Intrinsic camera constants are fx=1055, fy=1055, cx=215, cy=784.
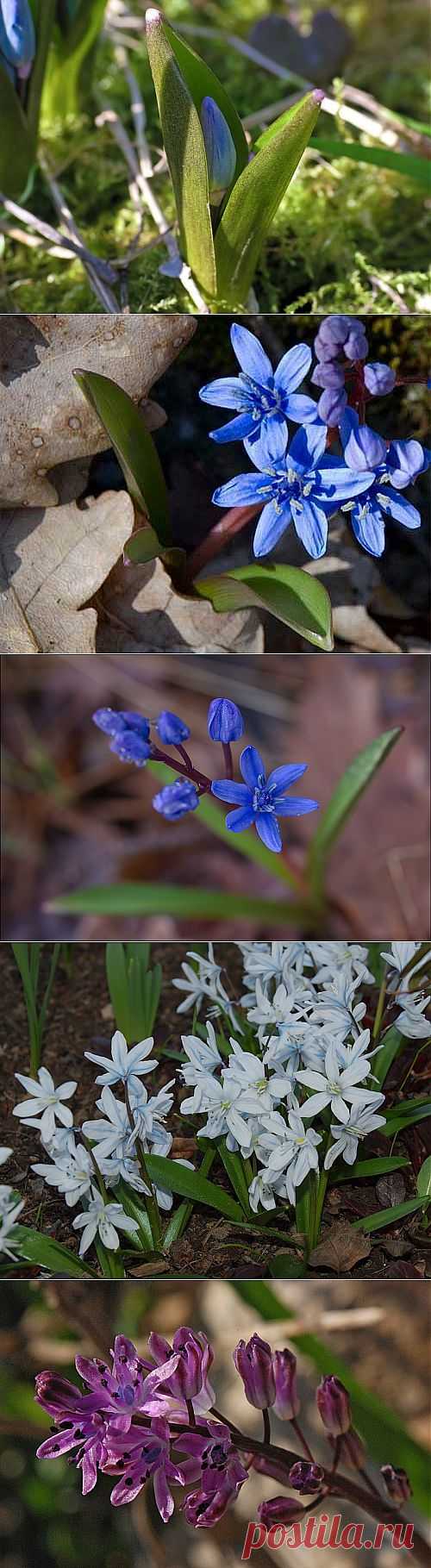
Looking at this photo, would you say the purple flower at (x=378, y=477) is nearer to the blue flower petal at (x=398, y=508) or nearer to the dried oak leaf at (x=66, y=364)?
the blue flower petal at (x=398, y=508)

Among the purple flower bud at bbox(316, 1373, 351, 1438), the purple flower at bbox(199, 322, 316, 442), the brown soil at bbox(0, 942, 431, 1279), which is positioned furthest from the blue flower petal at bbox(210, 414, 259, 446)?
the purple flower bud at bbox(316, 1373, 351, 1438)

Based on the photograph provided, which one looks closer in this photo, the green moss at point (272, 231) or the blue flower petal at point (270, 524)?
the blue flower petal at point (270, 524)

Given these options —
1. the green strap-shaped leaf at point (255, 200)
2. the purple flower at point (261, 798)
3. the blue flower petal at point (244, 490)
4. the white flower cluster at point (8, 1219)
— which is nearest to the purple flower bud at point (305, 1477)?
the white flower cluster at point (8, 1219)

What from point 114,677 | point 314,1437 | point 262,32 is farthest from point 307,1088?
point 262,32

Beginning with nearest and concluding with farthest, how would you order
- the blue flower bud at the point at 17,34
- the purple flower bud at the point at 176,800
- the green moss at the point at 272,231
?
1. the purple flower bud at the point at 176,800
2. the blue flower bud at the point at 17,34
3. the green moss at the point at 272,231

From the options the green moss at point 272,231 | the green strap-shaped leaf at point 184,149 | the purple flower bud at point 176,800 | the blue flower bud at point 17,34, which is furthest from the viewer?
the green moss at point 272,231

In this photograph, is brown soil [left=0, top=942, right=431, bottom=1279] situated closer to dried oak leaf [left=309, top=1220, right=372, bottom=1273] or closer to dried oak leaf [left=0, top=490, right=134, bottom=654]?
dried oak leaf [left=309, top=1220, right=372, bottom=1273]

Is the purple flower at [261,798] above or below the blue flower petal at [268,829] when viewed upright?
above
